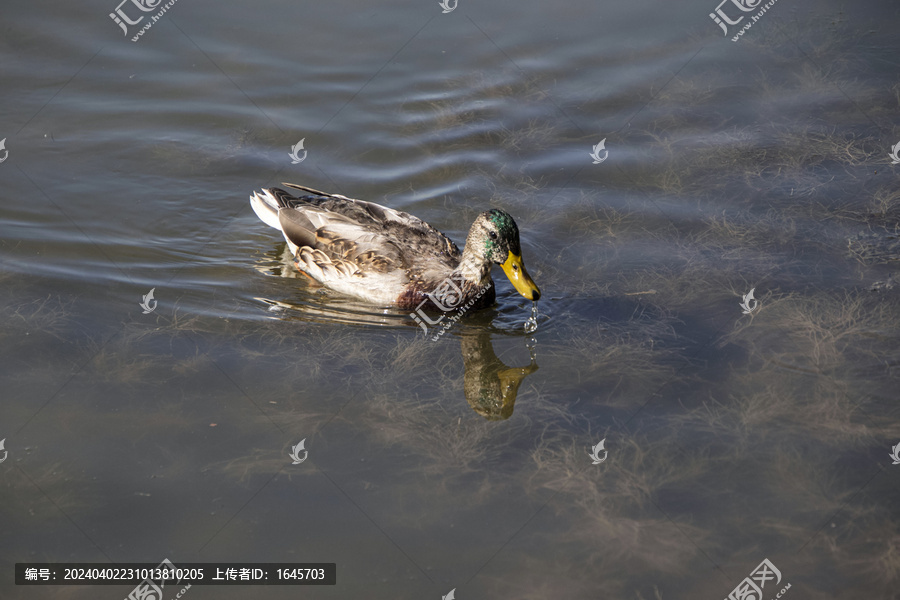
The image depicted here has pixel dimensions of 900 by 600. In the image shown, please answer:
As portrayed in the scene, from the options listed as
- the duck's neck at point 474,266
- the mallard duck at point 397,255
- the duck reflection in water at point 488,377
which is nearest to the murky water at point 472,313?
the duck reflection in water at point 488,377

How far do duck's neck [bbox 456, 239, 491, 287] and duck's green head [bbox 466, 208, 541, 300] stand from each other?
0.25 ft

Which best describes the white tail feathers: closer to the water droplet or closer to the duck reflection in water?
the duck reflection in water

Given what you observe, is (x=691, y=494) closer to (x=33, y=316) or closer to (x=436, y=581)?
(x=436, y=581)

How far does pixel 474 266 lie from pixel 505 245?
0.35 metres

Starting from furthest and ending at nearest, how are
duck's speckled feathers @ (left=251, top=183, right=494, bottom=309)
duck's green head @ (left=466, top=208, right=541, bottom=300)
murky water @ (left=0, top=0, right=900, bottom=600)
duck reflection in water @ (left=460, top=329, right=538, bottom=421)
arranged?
duck's speckled feathers @ (left=251, top=183, right=494, bottom=309)
duck's green head @ (left=466, top=208, right=541, bottom=300)
duck reflection in water @ (left=460, top=329, right=538, bottom=421)
murky water @ (left=0, top=0, right=900, bottom=600)

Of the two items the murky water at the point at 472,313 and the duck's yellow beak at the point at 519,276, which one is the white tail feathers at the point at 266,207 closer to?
the murky water at the point at 472,313

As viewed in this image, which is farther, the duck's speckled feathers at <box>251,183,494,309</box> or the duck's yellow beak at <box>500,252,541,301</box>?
the duck's speckled feathers at <box>251,183,494,309</box>

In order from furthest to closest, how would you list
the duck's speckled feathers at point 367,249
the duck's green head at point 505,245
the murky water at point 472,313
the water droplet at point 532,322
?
1. the duck's speckled feathers at point 367,249
2. the water droplet at point 532,322
3. the duck's green head at point 505,245
4. the murky water at point 472,313

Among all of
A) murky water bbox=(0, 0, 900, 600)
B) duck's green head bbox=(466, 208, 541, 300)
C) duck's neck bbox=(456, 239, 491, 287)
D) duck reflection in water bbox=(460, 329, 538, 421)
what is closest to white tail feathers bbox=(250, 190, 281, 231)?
murky water bbox=(0, 0, 900, 600)

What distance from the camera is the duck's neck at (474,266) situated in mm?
A: 6523

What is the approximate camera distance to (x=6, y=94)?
885 centimetres

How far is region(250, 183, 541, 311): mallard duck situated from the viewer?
639 centimetres

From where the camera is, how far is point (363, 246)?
6.72 metres

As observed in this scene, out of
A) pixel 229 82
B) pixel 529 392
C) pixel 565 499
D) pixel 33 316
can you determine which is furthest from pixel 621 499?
pixel 229 82
